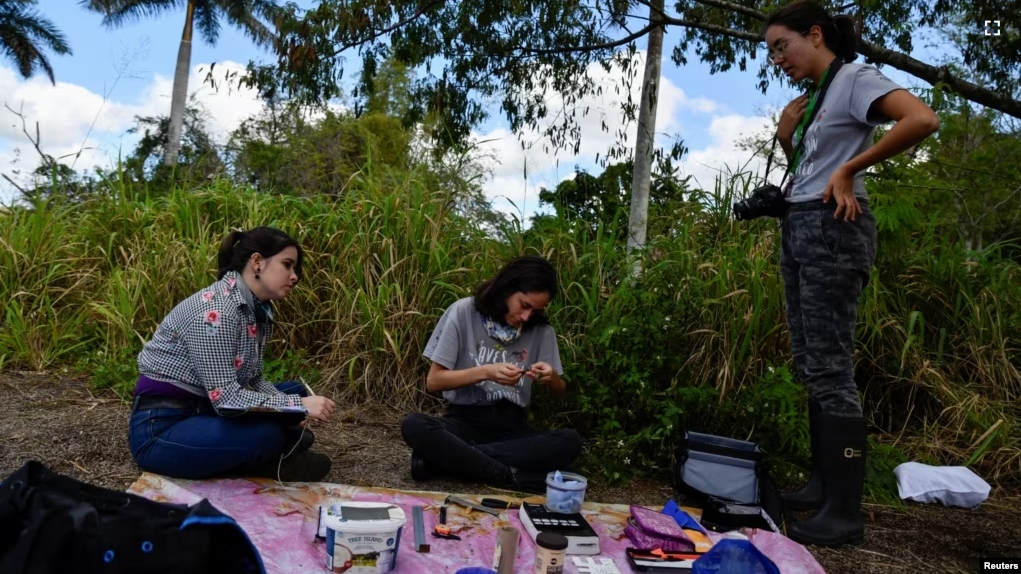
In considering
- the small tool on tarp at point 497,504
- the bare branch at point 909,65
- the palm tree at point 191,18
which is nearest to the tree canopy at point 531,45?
the bare branch at point 909,65

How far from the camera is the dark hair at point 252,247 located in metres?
2.57

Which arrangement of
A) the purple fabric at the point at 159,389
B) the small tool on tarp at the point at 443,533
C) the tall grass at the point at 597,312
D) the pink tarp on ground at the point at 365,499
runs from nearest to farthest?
1. the pink tarp on ground at the point at 365,499
2. the small tool on tarp at the point at 443,533
3. the purple fabric at the point at 159,389
4. the tall grass at the point at 597,312

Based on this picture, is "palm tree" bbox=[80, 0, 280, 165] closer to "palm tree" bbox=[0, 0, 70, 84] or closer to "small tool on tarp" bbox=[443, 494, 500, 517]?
"palm tree" bbox=[0, 0, 70, 84]

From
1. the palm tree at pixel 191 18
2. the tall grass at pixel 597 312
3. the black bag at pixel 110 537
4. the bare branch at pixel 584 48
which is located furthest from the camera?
the palm tree at pixel 191 18

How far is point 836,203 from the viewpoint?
8.35 ft

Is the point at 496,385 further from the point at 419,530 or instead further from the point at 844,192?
the point at 844,192

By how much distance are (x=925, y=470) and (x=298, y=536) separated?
2725mm

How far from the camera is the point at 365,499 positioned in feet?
8.45

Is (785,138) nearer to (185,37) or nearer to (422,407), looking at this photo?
(422,407)

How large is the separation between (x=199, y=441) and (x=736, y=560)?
179cm

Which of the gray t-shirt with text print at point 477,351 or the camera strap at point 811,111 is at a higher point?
the camera strap at point 811,111

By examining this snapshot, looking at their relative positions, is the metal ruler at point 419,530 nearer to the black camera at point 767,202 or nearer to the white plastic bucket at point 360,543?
the white plastic bucket at point 360,543

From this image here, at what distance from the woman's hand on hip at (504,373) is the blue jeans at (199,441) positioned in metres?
0.81

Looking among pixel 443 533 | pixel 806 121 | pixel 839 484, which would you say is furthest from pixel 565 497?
pixel 806 121
